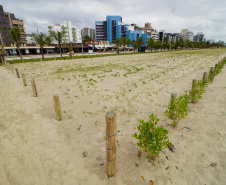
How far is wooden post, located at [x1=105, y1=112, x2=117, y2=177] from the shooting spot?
246 centimetres

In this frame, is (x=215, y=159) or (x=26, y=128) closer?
(x=215, y=159)

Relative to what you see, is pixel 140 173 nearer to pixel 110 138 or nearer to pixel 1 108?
pixel 110 138

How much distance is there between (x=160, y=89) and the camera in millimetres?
8641

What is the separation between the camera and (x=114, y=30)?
321 feet

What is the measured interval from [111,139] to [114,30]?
4234 inches

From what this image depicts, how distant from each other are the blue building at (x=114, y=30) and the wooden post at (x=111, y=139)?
101m

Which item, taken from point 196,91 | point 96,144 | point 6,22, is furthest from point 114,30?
point 96,144

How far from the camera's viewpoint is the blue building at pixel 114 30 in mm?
94062

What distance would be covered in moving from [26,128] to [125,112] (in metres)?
4.04

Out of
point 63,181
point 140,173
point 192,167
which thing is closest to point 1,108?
point 63,181

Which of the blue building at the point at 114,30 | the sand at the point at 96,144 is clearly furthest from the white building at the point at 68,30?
the sand at the point at 96,144

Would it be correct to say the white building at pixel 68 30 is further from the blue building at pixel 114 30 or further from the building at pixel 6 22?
the blue building at pixel 114 30

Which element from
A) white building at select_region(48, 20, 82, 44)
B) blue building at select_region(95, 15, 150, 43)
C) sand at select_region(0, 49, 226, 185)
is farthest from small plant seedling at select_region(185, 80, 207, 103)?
blue building at select_region(95, 15, 150, 43)

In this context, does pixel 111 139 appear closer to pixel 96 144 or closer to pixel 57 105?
pixel 96 144
